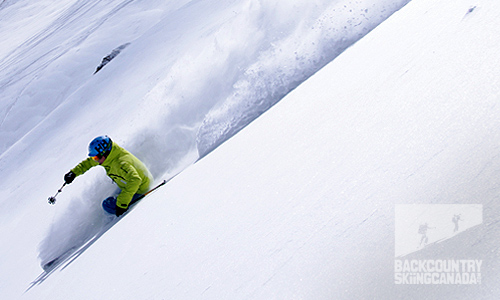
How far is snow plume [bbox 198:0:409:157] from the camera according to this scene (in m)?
5.81

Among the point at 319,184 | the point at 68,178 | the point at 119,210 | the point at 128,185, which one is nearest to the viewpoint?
the point at 319,184

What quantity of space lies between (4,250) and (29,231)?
0.53m

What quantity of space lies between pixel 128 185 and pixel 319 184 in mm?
3275

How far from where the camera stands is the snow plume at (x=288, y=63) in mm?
5809

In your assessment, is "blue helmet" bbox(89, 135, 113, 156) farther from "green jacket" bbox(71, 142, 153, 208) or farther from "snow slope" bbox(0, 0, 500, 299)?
"snow slope" bbox(0, 0, 500, 299)

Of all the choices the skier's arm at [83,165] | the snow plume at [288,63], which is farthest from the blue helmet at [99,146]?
the snow plume at [288,63]

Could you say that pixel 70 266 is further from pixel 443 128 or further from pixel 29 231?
pixel 443 128

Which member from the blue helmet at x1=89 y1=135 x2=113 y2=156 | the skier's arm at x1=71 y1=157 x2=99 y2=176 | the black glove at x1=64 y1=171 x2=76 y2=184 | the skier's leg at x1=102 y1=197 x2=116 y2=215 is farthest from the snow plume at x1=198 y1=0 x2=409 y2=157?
the black glove at x1=64 y1=171 x2=76 y2=184

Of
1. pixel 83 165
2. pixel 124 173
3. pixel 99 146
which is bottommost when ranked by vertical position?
pixel 124 173

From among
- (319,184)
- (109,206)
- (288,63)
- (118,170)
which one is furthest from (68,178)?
(319,184)

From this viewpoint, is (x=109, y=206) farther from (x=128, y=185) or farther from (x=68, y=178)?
(x=68, y=178)

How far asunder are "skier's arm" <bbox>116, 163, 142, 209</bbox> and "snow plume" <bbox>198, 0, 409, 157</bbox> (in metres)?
1.00

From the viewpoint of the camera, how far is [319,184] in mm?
3121

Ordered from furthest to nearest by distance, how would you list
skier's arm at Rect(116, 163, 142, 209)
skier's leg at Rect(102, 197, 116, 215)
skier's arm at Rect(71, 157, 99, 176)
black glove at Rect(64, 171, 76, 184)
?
skier's arm at Rect(71, 157, 99, 176)
black glove at Rect(64, 171, 76, 184)
skier's leg at Rect(102, 197, 116, 215)
skier's arm at Rect(116, 163, 142, 209)
